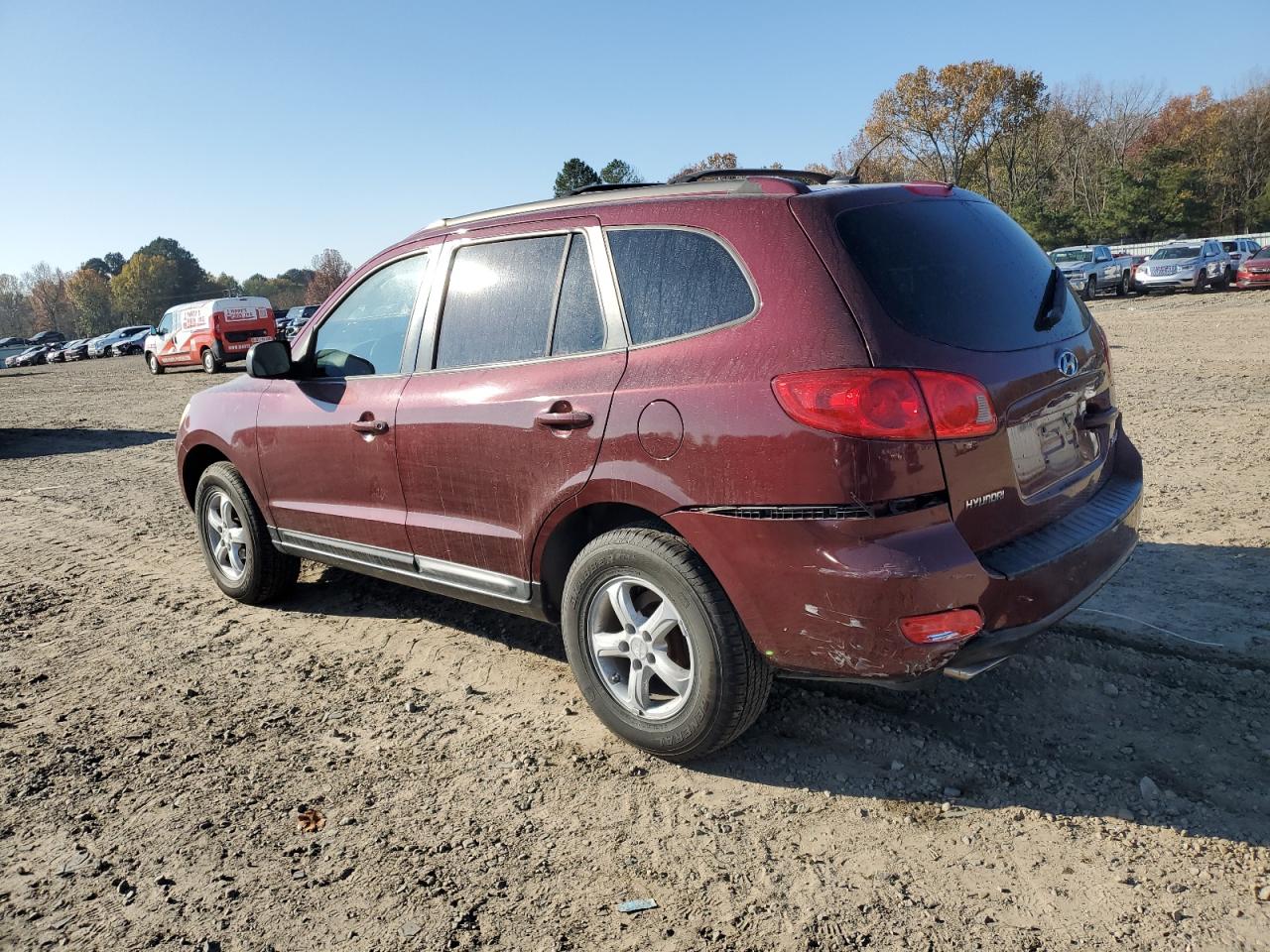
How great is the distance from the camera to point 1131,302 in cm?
2669

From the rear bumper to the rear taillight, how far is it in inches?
9.6

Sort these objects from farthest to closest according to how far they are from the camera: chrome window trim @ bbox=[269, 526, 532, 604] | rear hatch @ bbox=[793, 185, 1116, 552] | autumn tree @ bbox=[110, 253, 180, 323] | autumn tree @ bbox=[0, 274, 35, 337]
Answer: autumn tree @ bbox=[0, 274, 35, 337], autumn tree @ bbox=[110, 253, 180, 323], chrome window trim @ bbox=[269, 526, 532, 604], rear hatch @ bbox=[793, 185, 1116, 552]

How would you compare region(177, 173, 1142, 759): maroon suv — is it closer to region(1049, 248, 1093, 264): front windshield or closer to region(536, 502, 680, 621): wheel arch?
region(536, 502, 680, 621): wheel arch

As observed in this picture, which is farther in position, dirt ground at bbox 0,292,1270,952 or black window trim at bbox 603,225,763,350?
black window trim at bbox 603,225,763,350

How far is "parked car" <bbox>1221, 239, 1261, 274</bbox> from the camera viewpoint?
2828 cm

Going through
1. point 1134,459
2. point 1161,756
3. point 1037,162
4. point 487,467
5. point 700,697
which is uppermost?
point 1037,162

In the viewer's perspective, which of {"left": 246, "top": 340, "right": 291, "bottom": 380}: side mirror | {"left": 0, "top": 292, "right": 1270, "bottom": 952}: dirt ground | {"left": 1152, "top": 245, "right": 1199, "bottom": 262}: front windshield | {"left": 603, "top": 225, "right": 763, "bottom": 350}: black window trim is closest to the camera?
{"left": 0, "top": 292, "right": 1270, "bottom": 952}: dirt ground

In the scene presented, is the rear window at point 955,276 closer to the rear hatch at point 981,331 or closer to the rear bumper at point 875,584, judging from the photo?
the rear hatch at point 981,331

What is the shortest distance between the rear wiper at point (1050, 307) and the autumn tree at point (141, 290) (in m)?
121

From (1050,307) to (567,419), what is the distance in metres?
1.72

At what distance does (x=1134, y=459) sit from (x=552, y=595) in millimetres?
2348

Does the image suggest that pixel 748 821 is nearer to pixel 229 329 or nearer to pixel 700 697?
pixel 700 697

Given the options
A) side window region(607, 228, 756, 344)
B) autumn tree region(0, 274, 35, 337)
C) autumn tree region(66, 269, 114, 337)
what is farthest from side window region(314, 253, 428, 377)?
autumn tree region(0, 274, 35, 337)

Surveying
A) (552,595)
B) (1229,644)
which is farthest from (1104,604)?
(552,595)
